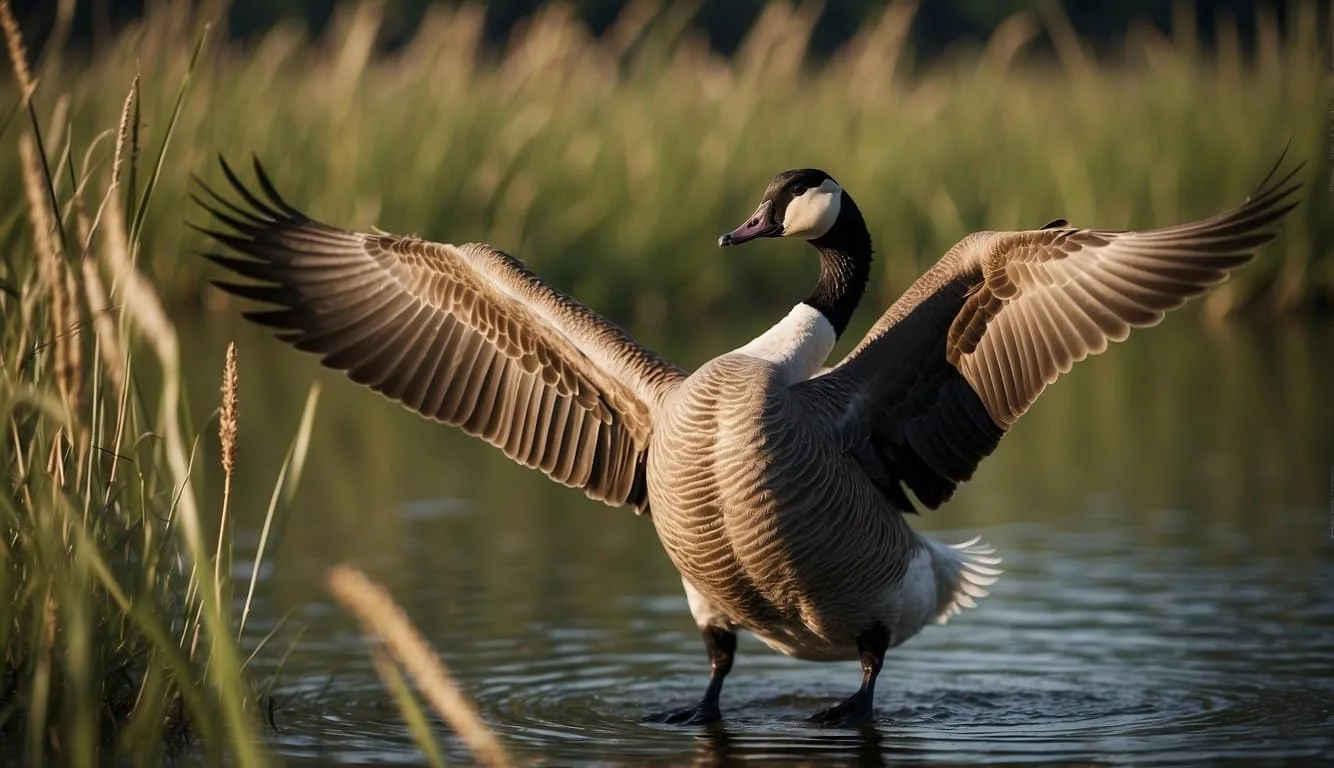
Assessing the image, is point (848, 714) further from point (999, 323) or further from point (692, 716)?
point (999, 323)

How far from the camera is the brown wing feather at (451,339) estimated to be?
25.5 feet

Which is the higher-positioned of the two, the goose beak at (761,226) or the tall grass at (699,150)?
the tall grass at (699,150)

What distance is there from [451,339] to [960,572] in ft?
7.56

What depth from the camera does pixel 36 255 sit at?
5828 mm

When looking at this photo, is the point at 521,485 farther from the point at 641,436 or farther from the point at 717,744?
the point at 717,744

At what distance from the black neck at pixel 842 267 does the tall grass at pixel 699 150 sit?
10284mm

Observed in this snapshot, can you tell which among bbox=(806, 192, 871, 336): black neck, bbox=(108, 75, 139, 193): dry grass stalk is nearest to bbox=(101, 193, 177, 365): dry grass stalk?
bbox=(108, 75, 139, 193): dry grass stalk

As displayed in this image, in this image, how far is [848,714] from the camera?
277 inches

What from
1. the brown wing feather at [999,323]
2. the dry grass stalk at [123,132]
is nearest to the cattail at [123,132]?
the dry grass stalk at [123,132]

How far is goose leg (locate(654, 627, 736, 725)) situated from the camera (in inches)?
279

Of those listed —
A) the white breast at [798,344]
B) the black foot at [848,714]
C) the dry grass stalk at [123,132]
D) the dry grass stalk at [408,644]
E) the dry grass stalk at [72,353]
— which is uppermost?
the dry grass stalk at [123,132]

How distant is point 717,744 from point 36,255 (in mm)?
2737

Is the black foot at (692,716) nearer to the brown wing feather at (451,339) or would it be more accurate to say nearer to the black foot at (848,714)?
the black foot at (848,714)

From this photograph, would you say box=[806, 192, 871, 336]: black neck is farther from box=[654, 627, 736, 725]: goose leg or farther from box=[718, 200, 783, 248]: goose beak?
box=[654, 627, 736, 725]: goose leg
